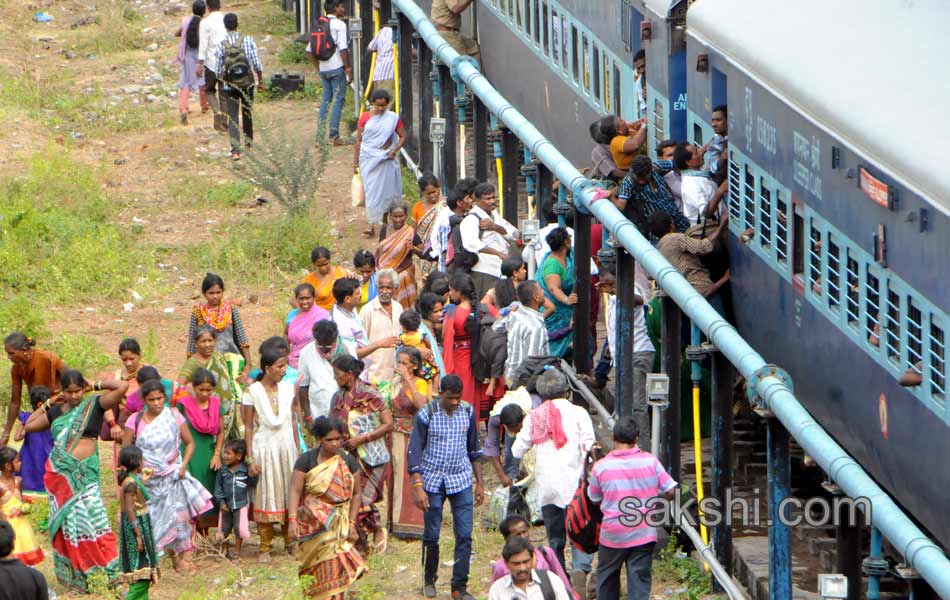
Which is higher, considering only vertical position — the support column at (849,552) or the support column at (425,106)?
the support column at (425,106)

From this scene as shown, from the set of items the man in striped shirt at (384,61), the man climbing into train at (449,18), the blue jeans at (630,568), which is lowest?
the blue jeans at (630,568)

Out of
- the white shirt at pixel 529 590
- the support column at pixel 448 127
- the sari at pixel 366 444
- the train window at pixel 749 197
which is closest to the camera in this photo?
the white shirt at pixel 529 590

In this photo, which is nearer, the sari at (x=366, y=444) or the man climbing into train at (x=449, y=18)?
the sari at (x=366, y=444)

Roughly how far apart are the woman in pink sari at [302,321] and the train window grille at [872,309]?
3.74 meters

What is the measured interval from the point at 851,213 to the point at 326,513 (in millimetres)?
3108

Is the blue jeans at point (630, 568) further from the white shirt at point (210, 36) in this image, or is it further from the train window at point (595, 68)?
the white shirt at point (210, 36)

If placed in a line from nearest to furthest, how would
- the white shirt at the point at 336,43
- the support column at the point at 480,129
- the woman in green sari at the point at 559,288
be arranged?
the woman in green sari at the point at 559,288 < the support column at the point at 480,129 < the white shirt at the point at 336,43

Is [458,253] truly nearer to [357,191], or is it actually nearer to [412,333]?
[412,333]

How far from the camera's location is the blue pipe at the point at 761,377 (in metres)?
7.09

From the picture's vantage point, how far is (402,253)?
13586 mm

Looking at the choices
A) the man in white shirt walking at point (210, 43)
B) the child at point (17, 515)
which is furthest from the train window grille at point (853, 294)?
the man in white shirt walking at point (210, 43)

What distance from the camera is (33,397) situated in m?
10.8

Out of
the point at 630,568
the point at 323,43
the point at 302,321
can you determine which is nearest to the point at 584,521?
the point at 630,568

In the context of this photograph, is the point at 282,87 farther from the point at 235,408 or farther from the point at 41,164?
the point at 235,408
